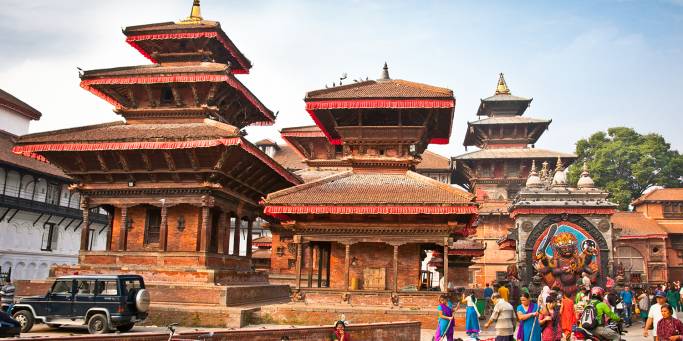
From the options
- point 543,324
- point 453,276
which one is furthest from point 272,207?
point 453,276

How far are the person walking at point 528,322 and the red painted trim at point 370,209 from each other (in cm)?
913

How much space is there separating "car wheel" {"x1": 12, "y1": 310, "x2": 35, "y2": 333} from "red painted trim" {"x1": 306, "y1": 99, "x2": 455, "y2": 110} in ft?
44.4

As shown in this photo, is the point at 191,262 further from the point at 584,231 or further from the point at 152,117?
the point at 584,231

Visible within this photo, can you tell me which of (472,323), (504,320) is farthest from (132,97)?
(504,320)

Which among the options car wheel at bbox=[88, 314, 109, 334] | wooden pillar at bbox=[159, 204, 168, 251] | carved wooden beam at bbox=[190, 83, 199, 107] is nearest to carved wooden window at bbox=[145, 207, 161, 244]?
wooden pillar at bbox=[159, 204, 168, 251]

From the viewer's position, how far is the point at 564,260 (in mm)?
32750

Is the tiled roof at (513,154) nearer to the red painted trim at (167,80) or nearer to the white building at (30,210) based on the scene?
the red painted trim at (167,80)

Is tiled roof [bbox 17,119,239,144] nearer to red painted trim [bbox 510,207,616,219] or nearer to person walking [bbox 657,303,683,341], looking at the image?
person walking [bbox 657,303,683,341]

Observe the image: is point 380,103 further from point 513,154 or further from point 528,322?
point 513,154

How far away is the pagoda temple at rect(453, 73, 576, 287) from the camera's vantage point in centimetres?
4388

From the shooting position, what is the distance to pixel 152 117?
2673 centimetres

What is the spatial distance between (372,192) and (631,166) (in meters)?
51.8

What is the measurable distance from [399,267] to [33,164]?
2902 centimetres

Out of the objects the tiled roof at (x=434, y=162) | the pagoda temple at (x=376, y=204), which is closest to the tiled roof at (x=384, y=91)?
the pagoda temple at (x=376, y=204)
